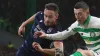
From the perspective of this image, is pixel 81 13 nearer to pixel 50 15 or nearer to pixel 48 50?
pixel 50 15

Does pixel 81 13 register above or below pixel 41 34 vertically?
above

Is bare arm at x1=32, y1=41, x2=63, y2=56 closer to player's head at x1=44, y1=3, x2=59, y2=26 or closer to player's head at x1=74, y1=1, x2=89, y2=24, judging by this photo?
player's head at x1=44, y1=3, x2=59, y2=26

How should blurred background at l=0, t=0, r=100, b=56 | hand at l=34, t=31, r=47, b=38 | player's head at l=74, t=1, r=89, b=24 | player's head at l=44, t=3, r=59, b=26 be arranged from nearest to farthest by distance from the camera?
1. player's head at l=74, t=1, r=89, b=24
2. hand at l=34, t=31, r=47, b=38
3. player's head at l=44, t=3, r=59, b=26
4. blurred background at l=0, t=0, r=100, b=56

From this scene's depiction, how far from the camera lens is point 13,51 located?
27.8 ft

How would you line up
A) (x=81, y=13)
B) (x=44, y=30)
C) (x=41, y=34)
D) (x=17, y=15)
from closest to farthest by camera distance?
(x=81, y=13)
(x=41, y=34)
(x=44, y=30)
(x=17, y=15)

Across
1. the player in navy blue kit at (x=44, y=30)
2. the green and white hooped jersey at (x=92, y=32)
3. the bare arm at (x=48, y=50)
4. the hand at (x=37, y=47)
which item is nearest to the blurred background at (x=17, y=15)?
the player in navy blue kit at (x=44, y=30)

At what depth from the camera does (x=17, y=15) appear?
8.19 metres

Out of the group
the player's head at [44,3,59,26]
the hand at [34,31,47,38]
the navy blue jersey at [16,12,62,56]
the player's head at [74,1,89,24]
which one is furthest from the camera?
the navy blue jersey at [16,12,62,56]

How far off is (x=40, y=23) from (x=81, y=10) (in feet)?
2.54

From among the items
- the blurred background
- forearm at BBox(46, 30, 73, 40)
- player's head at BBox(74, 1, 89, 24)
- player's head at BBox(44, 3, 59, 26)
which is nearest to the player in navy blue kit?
player's head at BBox(44, 3, 59, 26)

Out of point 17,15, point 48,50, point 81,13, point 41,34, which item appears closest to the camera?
point 81,13

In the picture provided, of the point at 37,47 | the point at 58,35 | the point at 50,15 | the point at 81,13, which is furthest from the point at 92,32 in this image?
the point at 37,47

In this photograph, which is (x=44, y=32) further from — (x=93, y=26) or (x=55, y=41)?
(x=93, y=26)

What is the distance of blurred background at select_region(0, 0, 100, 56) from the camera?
727 cm
